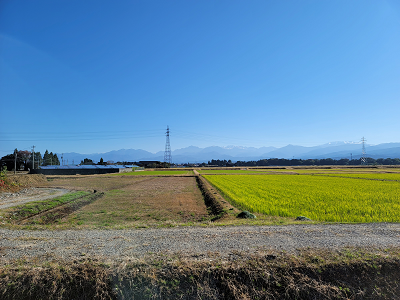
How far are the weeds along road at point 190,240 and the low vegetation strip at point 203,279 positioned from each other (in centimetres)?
64

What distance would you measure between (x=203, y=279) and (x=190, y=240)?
7.27ft

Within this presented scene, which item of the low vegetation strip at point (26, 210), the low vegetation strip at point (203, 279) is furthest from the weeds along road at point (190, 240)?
the low vegetation strip at point (26, 210)

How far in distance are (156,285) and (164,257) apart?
3.21 ft

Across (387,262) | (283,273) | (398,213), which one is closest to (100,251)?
(283,273)

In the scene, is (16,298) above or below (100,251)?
below

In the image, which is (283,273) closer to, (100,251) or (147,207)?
(100,251)

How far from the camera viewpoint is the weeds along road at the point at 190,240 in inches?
251

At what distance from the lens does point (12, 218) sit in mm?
12422

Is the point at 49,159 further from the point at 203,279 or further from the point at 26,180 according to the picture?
the point at 203,279

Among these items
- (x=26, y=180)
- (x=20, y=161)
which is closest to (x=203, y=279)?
(x=26, y=180)

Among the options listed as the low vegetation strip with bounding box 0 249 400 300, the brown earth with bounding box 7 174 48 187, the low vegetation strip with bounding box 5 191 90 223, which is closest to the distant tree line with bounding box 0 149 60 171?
the brown earth with bounding box 7 174 48 187

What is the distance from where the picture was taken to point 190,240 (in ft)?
24.2

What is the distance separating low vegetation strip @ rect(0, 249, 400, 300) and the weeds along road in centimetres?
64

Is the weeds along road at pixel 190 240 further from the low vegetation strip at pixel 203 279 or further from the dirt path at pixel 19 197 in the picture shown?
the dirt path at pixel 19 197
